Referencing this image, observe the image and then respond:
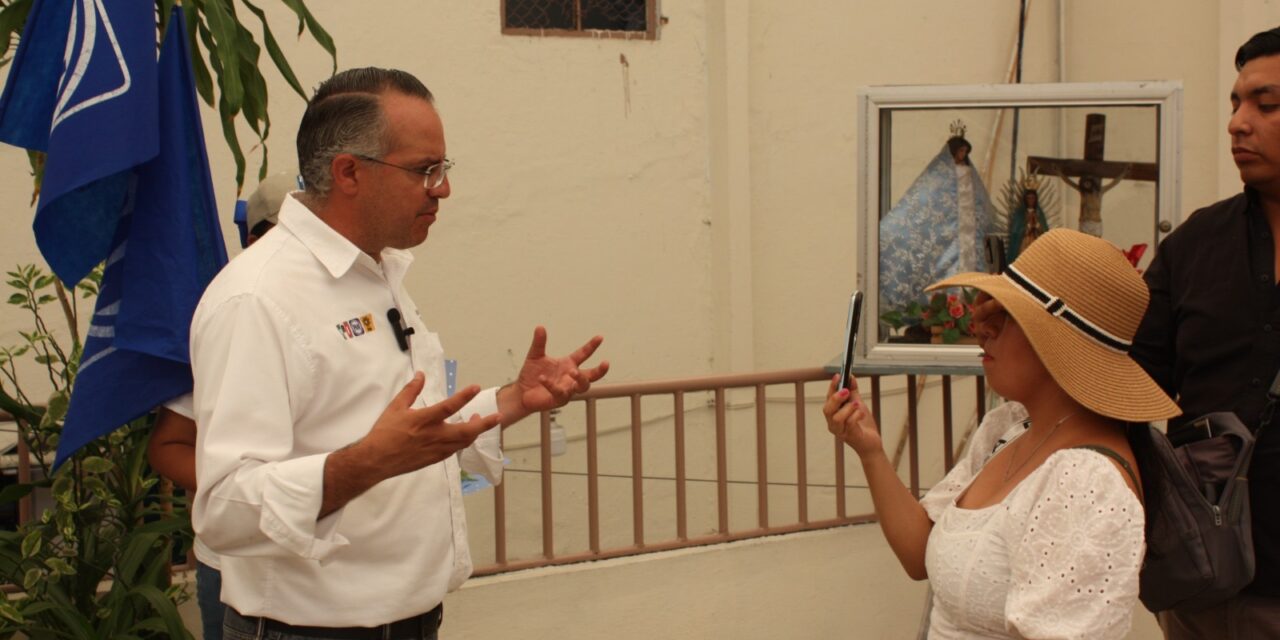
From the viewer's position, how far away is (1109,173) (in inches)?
146

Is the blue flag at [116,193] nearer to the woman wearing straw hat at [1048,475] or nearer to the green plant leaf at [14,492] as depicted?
the green plant leaf at [14,492]

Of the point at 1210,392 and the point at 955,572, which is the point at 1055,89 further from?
the point at 955,572

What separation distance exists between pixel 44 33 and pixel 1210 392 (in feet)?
7.06

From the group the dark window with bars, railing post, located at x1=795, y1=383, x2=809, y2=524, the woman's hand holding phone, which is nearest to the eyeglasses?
the woman's hand holding phone

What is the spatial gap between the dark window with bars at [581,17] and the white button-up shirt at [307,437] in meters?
3.92

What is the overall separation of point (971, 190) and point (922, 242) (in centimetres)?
21

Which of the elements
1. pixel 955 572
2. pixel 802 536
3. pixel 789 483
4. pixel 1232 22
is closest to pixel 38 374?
pixel 802 536

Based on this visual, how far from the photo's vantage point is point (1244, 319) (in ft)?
7.45

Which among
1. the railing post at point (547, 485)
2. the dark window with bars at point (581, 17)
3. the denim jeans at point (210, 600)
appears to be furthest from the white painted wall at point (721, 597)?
the dark window with bars at point (581, 17)

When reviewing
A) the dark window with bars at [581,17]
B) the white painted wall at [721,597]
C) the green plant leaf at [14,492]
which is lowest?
the white painted wall at [721,597]

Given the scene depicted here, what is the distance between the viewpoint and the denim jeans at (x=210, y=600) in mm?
2396

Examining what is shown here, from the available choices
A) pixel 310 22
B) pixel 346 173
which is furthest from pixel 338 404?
pixel 310 22

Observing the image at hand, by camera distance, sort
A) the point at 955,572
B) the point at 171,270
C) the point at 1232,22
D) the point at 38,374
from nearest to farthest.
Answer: the point at 955,572
the point at 171,270
the point at 38,374
the point at 1232,22

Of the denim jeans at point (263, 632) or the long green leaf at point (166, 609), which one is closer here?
the denim jeans at point (263, 632)
